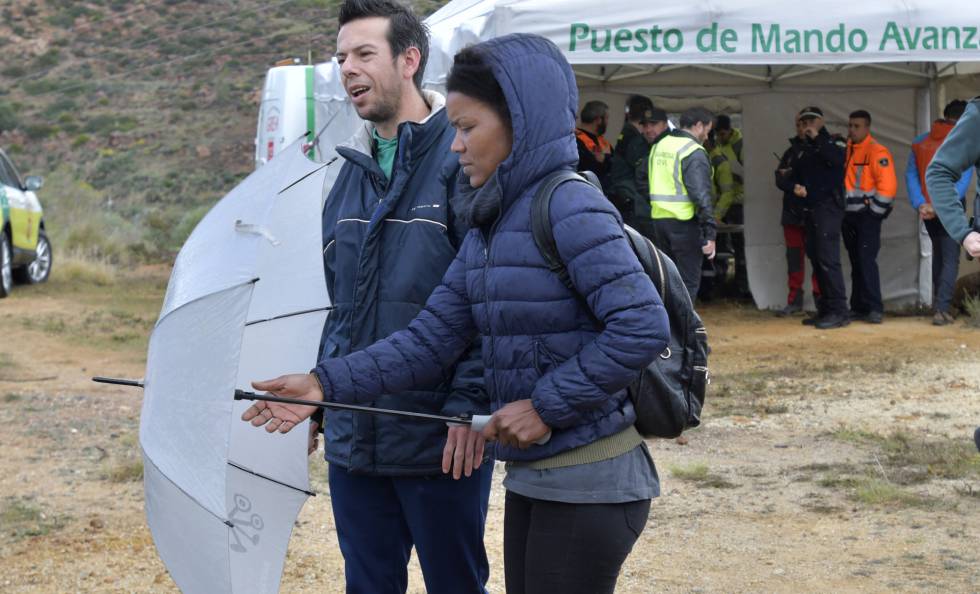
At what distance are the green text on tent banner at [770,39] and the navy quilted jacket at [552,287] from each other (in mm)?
7060

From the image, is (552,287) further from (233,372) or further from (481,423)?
(233,372)

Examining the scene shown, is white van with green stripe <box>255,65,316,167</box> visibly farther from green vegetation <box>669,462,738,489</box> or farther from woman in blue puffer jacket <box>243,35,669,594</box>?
woman in blue puffer jacket <box>243,35,669,594</box>

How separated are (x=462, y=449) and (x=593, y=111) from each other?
→ 9552 mm

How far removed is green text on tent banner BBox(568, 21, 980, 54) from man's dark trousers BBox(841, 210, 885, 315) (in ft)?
7.80

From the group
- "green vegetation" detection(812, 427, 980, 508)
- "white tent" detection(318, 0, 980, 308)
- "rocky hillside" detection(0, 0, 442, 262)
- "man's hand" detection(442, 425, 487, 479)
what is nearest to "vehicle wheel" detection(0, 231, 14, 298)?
"white tent" detection(318, 0, 980, 308)

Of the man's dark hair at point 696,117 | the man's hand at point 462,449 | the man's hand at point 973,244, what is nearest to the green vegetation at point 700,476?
the man's hand at point 973,244

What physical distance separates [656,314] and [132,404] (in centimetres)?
712

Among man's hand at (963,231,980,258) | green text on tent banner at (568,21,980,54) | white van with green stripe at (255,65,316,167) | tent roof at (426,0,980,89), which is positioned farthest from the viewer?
white van with green stripe at (255,65,316,167)

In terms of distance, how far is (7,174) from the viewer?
635 inches

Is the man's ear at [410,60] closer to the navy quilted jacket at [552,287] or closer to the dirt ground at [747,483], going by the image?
the navy quilted jacket at [552,287]

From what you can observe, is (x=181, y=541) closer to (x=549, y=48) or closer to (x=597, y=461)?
(x=597, y=461)

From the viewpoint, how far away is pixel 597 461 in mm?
2686

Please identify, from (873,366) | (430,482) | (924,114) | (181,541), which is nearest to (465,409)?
(430,482)

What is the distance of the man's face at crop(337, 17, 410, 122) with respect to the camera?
3275 mm
